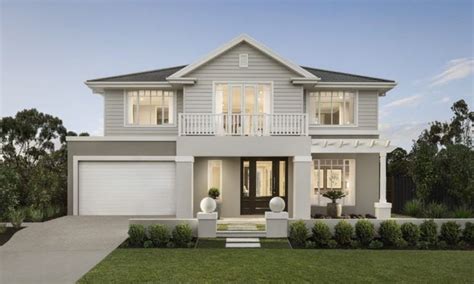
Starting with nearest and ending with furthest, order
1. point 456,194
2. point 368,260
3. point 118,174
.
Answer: point 368,260, point 456,194, point 118,174

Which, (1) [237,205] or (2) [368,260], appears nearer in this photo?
(2) [368,260]

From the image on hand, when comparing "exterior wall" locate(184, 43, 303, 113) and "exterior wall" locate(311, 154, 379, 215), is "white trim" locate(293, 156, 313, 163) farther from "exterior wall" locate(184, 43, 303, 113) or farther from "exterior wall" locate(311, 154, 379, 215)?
"exterior wall" locate(184, 43, 303, 113)

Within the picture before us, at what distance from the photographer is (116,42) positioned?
19.3 metres

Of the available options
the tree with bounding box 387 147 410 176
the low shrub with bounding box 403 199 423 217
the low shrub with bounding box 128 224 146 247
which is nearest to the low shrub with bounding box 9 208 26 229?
the low shrub with bounding box 128 224 146 247

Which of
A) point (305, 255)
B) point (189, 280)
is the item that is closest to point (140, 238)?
point (189, 280)

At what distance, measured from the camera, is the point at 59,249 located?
1020 cm

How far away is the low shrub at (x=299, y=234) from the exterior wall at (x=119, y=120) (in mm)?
8871

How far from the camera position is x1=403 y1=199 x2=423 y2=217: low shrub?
15969 mm

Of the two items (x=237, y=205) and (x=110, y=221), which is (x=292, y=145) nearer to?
(x=237, y=205)

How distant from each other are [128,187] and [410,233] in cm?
1192

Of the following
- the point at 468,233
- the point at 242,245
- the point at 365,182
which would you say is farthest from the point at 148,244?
the point at 365,182

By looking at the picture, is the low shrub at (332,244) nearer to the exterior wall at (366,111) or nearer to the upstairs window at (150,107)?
the exterior wall at (366,111)

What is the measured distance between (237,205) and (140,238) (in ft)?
20.0

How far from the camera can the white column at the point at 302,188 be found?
13969 millimetres
